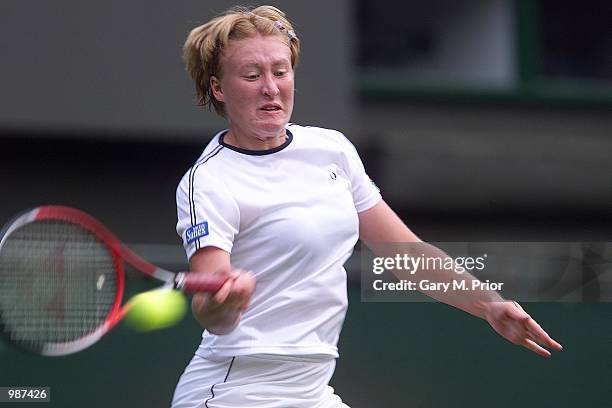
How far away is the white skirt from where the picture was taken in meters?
2.20

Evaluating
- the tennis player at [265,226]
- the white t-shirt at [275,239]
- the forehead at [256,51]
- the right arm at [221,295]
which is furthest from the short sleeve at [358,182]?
the right arm at [221,295]

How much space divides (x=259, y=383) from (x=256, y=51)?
0.60 metres

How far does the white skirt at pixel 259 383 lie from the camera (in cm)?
220

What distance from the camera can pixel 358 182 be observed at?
2.39 m

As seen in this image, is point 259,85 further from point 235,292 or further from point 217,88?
point 235,292

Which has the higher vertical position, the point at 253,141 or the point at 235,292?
the point at 253,141

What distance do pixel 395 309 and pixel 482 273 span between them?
0.87ft

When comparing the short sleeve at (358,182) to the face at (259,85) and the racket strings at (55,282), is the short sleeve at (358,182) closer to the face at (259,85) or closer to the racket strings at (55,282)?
the face at (259,85)

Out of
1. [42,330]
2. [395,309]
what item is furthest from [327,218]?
[395,309]

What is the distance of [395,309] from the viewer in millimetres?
3367

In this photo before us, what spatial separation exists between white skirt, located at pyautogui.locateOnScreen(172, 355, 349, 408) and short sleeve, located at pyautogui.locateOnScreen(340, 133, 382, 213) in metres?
0.34

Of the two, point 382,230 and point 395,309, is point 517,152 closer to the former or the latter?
point 395,309

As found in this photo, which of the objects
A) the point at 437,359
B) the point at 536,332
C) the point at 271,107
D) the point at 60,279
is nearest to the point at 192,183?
the point at 271,107

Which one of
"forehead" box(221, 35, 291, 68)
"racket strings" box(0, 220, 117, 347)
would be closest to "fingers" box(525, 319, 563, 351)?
"forehead" box(221, 35, 291, 68)
